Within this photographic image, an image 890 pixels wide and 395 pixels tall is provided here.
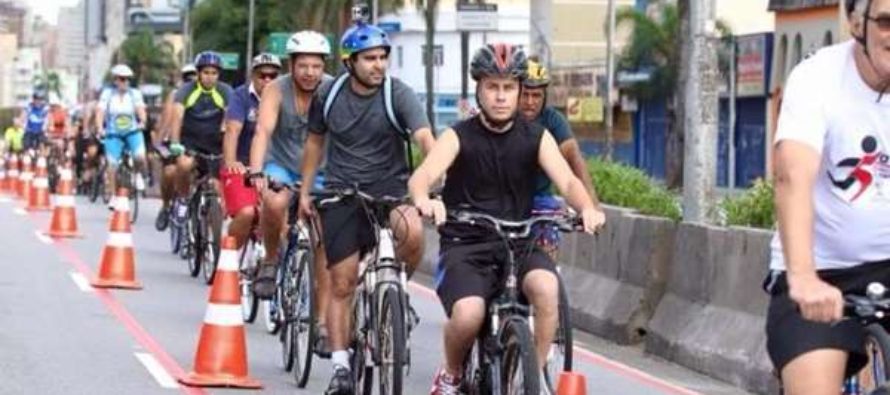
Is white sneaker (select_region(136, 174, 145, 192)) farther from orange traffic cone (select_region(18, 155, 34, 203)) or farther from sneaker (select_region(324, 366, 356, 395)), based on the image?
sneaker (select_region(324, 366, 356, 395))

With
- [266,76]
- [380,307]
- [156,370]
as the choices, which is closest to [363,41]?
[380,307]

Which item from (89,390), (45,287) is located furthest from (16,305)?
(89,390)

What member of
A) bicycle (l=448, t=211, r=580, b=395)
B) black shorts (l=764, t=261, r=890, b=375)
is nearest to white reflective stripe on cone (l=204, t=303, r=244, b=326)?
bicycle (l=448, t=211, r=580, b=395)

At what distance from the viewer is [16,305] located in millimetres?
17453

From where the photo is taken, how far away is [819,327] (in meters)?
6.45

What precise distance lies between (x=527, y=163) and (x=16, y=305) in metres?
8.32

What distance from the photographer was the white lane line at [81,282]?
1915 centimetres

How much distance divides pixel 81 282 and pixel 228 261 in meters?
6.83

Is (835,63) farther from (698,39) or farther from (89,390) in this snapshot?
(698,39)

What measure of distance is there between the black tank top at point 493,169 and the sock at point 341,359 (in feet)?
5.73

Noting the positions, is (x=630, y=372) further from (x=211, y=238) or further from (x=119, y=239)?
(x=211, y=238)

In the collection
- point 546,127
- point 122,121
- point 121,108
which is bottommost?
point 122,121

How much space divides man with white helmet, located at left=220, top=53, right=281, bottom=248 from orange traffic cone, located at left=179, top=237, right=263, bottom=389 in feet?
11.8

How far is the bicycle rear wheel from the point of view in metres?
20.0
